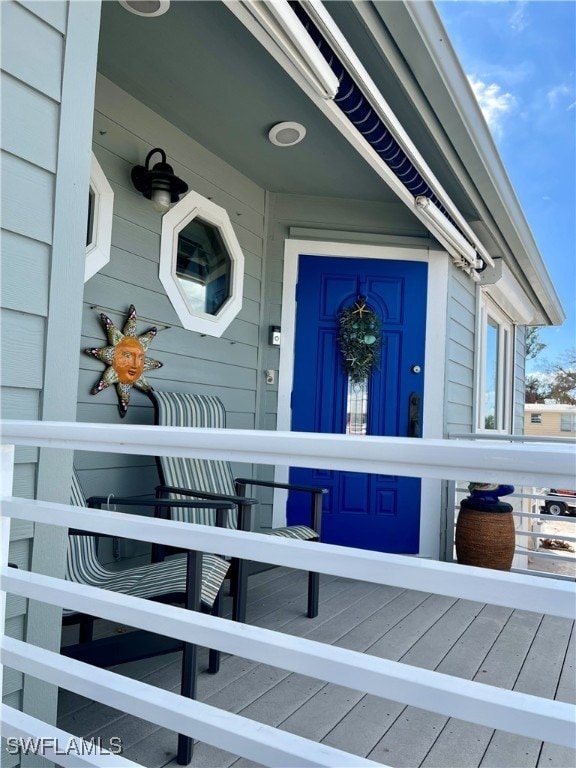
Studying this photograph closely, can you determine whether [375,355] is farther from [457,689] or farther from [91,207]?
[457,689]

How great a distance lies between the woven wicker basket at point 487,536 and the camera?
138 inches

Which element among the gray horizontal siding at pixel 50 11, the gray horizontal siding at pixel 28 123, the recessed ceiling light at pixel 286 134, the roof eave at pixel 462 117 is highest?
the recessed ceiling light at pixel 286 134

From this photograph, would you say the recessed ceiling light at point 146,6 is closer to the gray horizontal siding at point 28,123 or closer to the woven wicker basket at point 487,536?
the gray horizontal siding at point 28,123

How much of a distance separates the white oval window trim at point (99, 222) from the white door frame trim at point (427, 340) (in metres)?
1.51

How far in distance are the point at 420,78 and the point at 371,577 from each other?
7.55ft

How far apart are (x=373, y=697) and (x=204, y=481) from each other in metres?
1.39

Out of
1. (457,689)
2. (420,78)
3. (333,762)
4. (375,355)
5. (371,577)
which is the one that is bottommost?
(333,762)

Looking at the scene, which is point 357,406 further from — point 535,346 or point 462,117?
point 535,346

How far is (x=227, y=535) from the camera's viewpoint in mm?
827

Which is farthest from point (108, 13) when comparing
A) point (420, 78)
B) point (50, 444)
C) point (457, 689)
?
point (457, 689)

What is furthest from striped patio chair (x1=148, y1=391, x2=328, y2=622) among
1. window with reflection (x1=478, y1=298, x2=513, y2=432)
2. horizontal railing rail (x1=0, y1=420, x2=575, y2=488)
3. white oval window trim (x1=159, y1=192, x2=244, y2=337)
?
window with reflection (x1=478, y1=298, x2=513, y2=432)

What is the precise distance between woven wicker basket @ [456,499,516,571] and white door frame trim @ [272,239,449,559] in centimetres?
23

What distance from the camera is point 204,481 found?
289 cm

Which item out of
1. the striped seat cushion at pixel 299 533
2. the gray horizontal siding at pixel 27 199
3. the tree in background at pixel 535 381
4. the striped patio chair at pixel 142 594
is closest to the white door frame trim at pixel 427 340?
the striped seat cushion at pixel 299 533
